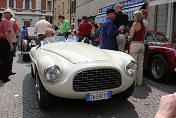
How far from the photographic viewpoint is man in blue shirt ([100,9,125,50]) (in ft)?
16.1

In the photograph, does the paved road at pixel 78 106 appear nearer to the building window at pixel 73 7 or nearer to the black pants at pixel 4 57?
the black pants at pixel 4 57

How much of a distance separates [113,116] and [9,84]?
9.79ft

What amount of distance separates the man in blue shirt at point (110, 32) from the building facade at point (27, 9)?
142 ft

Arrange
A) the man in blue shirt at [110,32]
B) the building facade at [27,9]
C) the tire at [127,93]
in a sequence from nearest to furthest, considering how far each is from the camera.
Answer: the tire at [127,93]
the man in blue shirt at [110,32]
the building facade at [27,9]

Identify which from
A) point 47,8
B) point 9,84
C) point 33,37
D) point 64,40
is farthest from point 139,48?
point 47,8

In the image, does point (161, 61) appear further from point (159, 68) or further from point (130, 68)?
point (130, 68)

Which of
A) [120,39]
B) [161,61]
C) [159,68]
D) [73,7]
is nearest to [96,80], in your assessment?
[120,39]

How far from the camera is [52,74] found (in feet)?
10.1

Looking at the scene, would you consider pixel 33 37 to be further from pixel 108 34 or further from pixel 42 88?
pixel 42 88

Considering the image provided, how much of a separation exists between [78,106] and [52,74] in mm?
882

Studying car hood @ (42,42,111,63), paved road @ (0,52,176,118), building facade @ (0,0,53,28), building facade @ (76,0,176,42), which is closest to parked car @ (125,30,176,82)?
paved road @ (0,52,176,118)

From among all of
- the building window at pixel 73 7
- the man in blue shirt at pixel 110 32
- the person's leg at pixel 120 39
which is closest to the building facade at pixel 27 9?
the building window at pixel 73 7

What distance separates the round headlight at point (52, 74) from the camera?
3.06 meters

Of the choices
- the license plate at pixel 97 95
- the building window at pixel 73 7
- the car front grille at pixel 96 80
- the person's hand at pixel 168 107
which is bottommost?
the license plate at pixel 97 95
